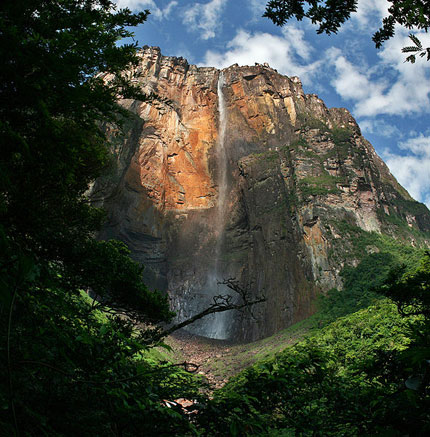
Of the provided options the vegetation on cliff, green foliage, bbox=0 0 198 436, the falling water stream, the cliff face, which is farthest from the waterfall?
the vegetation on cliff

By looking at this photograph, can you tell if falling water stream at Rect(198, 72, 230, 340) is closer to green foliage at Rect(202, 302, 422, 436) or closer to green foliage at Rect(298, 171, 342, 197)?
green foliage at Rect(298, 171, 342, 197)

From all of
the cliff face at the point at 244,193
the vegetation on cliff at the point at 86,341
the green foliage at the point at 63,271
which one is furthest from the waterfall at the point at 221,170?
the vegetation on cliff at the point at 86,341

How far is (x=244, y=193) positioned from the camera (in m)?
27.3

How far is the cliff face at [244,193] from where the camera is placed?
817 inches

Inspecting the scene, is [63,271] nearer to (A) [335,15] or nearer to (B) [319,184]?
(A) [335,15]

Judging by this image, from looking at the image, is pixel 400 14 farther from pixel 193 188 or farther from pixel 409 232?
pixel 193 188

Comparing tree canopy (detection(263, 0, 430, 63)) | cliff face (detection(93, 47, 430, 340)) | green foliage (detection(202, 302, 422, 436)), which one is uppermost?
cliff face (detection(93, 47, 430, 340))

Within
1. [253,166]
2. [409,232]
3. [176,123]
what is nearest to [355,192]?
[409,232]

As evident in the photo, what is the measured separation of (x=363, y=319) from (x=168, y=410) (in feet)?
35.4

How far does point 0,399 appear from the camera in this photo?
1194mm

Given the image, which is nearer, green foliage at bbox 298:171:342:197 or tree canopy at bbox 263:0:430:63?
tree canopy at bbox 263:0:430:63

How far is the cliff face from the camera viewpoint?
20.8 metres

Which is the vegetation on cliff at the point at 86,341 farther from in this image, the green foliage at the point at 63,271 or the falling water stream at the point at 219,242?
the falling water stream at the point at 219,242

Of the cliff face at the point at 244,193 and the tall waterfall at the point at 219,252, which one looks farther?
the tall waterfall at the point at 219,252
